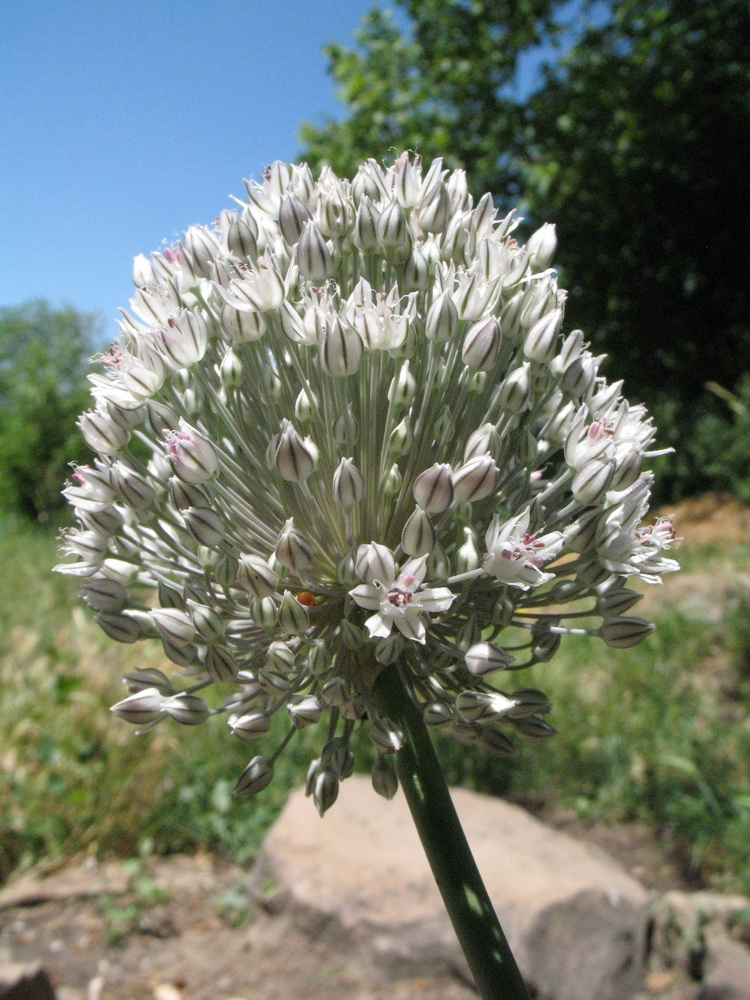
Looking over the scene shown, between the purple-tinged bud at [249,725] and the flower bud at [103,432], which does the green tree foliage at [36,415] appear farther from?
the purple-tinged bud at [249,725]

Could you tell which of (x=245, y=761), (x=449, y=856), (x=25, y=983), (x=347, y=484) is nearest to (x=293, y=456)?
(x=347, y=484)

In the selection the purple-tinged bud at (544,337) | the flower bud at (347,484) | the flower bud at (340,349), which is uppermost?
the flower bud at (340,349)

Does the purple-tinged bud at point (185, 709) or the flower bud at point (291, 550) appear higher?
the flower bud at point (291, 550)

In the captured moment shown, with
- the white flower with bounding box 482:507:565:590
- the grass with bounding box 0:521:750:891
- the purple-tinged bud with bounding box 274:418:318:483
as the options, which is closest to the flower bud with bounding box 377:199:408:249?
the purple-tinged bud with bounding box 274:418:318:483

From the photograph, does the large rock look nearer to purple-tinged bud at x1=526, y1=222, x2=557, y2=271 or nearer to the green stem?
the green stem

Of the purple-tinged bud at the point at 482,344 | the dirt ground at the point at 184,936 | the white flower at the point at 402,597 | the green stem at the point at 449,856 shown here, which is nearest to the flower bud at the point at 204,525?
the white flower at the point at 402,597

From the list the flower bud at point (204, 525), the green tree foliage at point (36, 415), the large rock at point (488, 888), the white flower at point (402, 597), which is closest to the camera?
the white flower at point (402, 597)
